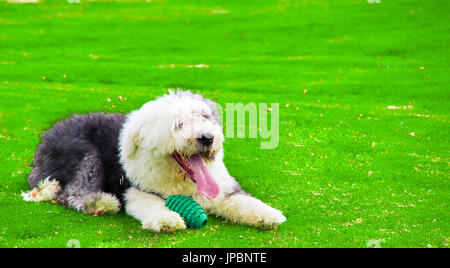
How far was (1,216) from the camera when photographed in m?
6.97

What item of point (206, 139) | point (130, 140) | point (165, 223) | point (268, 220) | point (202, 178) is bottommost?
point (268, 220)

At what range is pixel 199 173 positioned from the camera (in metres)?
6.50

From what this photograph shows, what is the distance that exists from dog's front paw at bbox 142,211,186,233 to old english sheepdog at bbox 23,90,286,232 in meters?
0.01

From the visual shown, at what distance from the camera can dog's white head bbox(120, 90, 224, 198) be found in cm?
623

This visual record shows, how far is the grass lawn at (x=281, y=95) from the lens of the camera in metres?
6.73

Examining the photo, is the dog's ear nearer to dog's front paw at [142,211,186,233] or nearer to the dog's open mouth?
the dog's open mouth

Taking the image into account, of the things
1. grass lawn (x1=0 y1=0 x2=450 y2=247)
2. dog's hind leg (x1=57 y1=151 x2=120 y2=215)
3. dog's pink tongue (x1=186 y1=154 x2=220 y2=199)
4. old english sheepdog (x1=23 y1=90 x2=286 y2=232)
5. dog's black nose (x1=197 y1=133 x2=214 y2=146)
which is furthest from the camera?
dog's hind leg (x1=57 y1=151 x2=120 y2=215)

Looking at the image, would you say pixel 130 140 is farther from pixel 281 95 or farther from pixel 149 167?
pixel 281 95

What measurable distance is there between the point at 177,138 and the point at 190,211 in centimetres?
92

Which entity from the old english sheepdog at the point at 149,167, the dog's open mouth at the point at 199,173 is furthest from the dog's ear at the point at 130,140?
the dog's open mouth at the point at 199,173

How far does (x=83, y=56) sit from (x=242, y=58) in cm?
751

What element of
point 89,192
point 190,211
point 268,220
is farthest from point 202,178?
point 89,192

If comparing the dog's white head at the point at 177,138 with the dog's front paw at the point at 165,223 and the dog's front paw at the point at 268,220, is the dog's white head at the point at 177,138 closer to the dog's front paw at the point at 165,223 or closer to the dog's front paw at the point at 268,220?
the dog's front paw at the point at 165,223

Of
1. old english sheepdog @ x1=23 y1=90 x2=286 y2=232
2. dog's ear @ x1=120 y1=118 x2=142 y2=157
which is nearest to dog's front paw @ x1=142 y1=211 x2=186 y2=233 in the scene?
old english sheepdog @ x1=23 y1=90 x2=286 y2=232
